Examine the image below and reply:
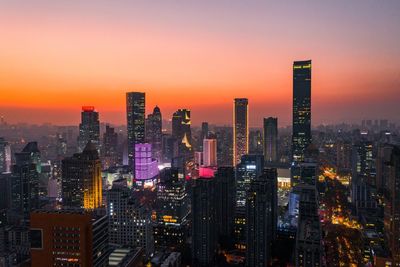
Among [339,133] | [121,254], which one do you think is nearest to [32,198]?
[121,254]

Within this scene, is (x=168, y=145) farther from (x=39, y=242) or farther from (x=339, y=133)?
(x=39, y=242)

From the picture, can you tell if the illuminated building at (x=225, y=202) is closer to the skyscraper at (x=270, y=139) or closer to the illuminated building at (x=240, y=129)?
the illuminated building at (x=240, y=129)

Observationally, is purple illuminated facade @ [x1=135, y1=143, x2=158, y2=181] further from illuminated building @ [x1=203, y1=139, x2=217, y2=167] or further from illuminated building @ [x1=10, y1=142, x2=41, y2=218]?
illuminated building @ [x1=10, y1=142, x2=41, y2=218]

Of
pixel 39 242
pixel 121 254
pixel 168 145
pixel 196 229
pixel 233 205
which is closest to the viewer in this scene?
pixel 39 242

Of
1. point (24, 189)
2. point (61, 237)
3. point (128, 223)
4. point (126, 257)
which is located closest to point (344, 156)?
point (128, 223)

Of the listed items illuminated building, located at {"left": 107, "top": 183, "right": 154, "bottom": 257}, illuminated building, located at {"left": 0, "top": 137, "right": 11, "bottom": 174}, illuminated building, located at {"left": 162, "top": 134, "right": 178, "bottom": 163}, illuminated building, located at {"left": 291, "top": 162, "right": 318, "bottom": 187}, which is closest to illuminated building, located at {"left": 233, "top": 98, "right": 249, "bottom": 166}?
illuminated building, located at {"left": 162, "top": 134, "right": 178, "bottom": 163}
